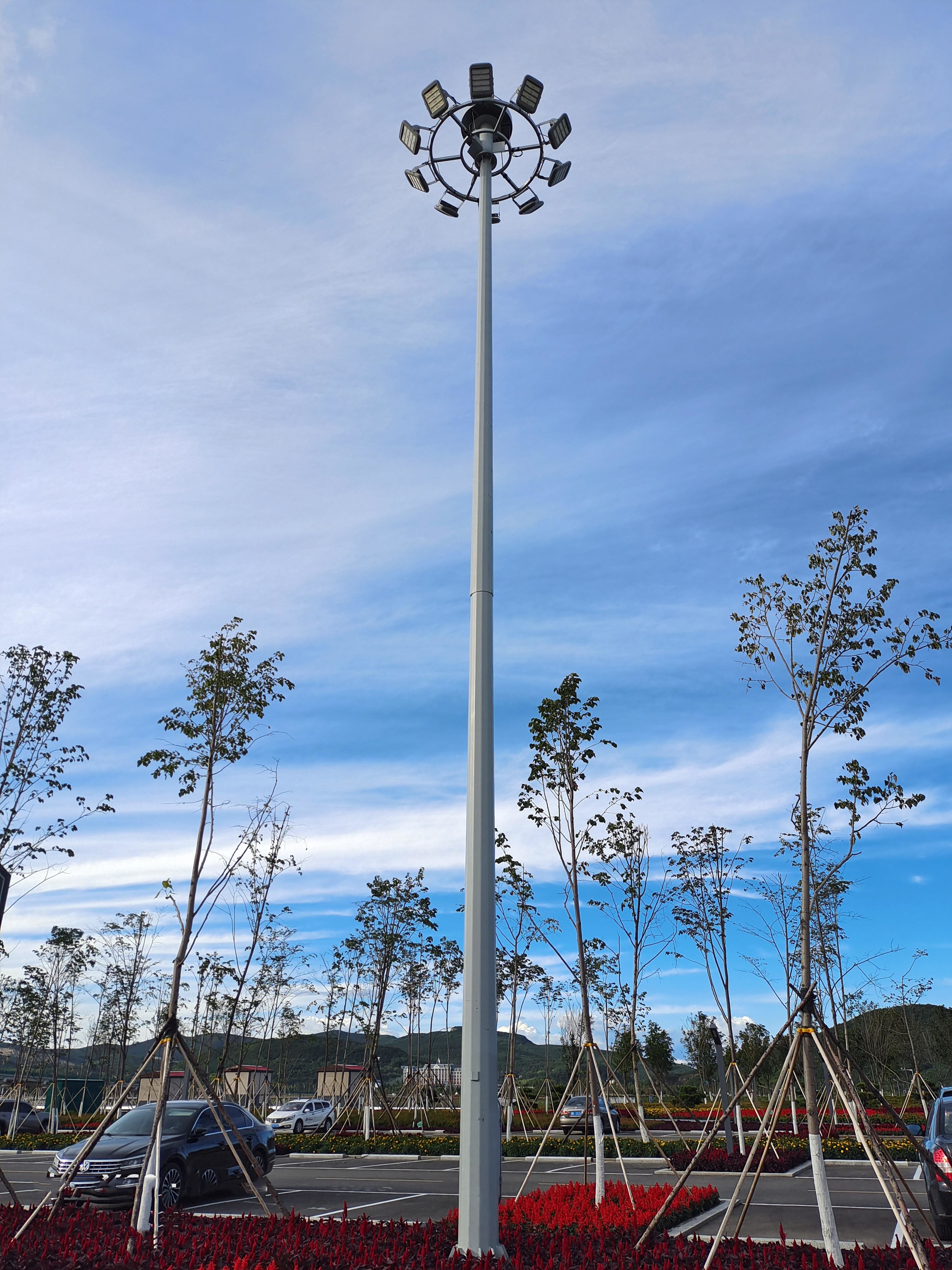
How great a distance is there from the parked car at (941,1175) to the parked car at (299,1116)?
28.0 m

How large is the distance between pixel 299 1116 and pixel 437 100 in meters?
34.6

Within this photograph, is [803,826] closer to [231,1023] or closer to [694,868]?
[694,868]

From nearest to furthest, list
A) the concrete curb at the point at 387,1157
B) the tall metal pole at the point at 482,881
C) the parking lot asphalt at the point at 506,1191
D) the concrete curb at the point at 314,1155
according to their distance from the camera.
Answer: the tall metal pole at the point at 482,881 → the parking lot asphalt at the point at 506,1191 → the concrete curb at the point at 387,1157 → the concrete curb at the point at 314,1155

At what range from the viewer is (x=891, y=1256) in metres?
6.38

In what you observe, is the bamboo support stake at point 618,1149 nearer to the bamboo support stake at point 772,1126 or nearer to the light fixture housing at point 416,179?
the bamboo support stake at point 772,1126

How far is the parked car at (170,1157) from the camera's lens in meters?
12.1

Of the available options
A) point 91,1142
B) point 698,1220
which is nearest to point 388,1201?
point 698,1220

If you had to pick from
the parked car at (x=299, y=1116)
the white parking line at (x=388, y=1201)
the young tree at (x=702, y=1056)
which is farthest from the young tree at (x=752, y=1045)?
the white parking line at (x=388, y=1201)

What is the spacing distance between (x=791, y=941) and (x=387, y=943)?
1230 centimetres

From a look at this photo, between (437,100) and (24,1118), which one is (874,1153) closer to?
(437,100)

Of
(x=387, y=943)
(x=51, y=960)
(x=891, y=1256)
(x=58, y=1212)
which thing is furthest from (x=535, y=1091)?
(x=891, y=1256)

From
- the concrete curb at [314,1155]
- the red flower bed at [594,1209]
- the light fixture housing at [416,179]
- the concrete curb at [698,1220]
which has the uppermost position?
the light fixture housing at [416,179]

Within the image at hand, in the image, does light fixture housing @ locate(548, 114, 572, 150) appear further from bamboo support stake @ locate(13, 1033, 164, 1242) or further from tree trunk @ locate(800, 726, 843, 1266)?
bamboo support stake @ locate(13, 1033, 164, 1242)

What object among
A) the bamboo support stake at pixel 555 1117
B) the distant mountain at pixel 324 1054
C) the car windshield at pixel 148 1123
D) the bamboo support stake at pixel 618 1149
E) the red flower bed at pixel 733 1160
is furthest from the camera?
the distant mountain at pixel 324 1054
